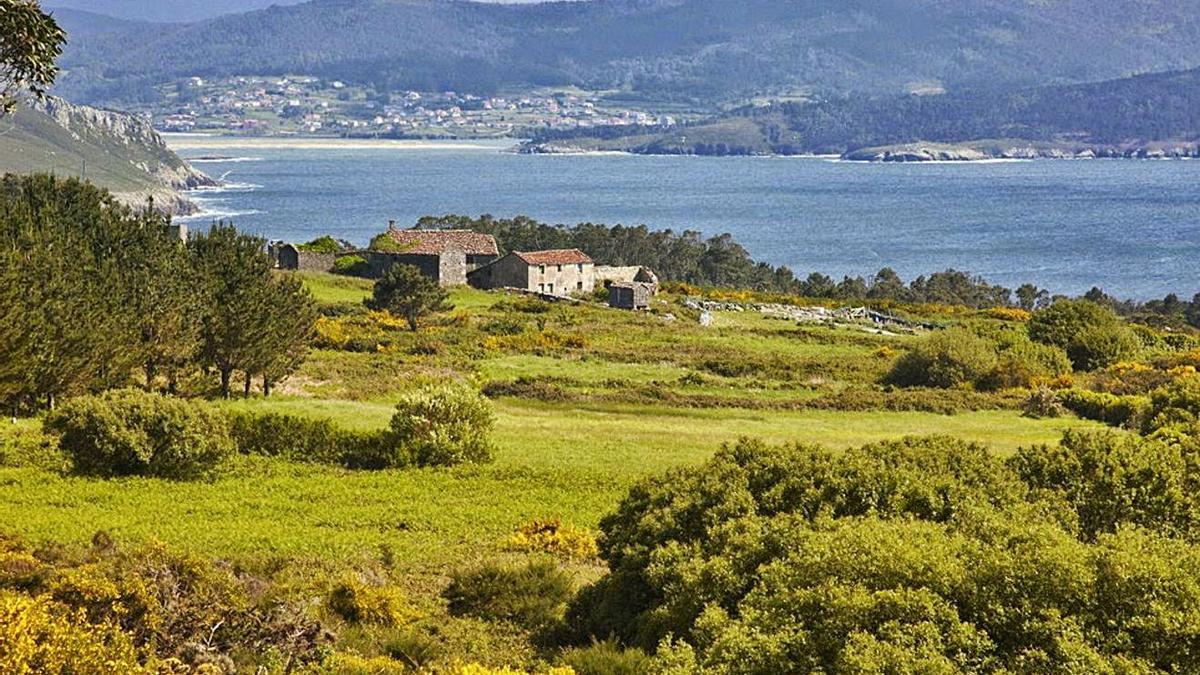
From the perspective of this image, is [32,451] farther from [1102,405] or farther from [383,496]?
[1102,405]

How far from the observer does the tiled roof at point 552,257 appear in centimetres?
7625

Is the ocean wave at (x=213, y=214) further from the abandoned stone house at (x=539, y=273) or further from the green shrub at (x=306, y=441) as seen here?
the green shrub at (x=306, y=441)

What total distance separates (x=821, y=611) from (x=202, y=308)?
86.1 ft

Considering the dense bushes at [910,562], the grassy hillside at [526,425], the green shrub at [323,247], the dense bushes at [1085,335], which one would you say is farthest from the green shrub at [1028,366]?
the green shrub at [323,247]

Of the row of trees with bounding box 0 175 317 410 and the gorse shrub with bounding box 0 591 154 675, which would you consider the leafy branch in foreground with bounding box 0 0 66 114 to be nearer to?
the gorse shrub with bounding box 0 591 154 675

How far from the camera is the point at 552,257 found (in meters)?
77.7

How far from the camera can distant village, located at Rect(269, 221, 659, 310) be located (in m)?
76.1

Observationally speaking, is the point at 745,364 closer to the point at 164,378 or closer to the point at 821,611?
the point at 164,378

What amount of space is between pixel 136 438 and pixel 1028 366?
36117 mm

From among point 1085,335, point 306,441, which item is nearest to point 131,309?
point 306,441

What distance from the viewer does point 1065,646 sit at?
9797 mm

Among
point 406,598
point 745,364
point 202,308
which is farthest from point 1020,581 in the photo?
point 745,364

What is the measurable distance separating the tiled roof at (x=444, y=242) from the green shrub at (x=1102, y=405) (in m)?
44.9

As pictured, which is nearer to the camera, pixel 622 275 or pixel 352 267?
pixel 352 267
